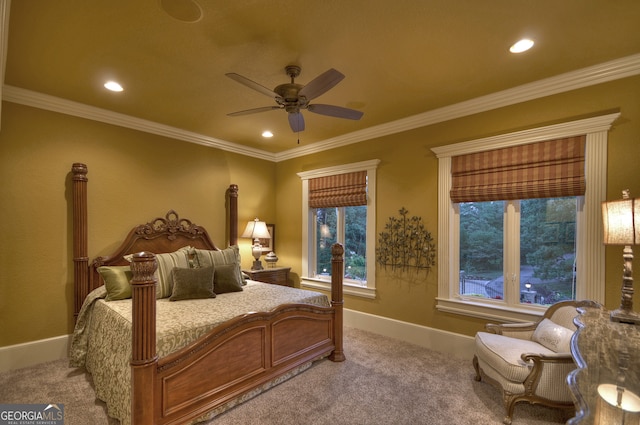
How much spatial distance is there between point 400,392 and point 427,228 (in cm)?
179

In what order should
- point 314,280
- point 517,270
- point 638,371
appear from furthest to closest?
1. point 314,280
2. point 517,270
3. point 638,371

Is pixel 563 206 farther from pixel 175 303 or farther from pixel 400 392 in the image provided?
pixel 175 303

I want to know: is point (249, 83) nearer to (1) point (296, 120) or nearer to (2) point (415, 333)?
(1) point (296, 120)

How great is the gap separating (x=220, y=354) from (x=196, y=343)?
0.78 feet

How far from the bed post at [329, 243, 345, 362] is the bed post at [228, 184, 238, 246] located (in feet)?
6.61

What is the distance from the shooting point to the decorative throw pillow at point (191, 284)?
2883 mm

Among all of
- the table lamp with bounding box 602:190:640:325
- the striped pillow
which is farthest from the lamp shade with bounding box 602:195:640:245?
the striped pillow

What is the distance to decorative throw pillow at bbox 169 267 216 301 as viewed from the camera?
288 cm

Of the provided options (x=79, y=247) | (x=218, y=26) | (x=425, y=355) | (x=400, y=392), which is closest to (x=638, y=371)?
(x=400, y=392)

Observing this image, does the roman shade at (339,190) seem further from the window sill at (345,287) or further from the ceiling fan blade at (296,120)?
the ceiling fan blade at (296,120)

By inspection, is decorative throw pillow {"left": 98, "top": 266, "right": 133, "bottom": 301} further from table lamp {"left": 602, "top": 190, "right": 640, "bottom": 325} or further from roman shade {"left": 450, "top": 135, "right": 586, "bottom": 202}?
table lamp {"left": 602, "top": 190, "right": 640, "bottom": 325}

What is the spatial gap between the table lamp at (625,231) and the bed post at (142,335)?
9.58 ft

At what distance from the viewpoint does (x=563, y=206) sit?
277 cm

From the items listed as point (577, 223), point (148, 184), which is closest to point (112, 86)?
point (148, 184)
